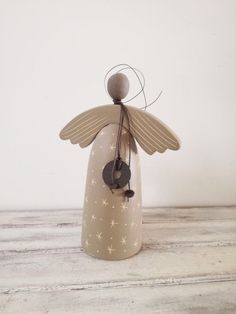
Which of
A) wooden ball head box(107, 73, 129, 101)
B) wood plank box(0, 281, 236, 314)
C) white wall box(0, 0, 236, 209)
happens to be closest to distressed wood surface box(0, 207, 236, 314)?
wood plank box(0, 281, 236, 314)

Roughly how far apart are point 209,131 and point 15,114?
1.64 ft

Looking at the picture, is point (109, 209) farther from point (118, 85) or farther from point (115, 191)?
point (118, 85)

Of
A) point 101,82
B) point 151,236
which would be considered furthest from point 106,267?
point 101,82

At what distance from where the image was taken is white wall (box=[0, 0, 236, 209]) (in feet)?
2.40

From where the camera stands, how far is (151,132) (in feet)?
1.67

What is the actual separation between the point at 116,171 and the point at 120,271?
0.16 metres

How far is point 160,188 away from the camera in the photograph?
82cm

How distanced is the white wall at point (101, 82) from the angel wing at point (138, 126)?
0.23 meters

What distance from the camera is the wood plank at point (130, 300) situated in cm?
39

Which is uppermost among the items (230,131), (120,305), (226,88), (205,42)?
(205,42)

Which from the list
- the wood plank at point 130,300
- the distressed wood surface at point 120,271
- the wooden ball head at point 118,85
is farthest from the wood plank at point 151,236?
the wooden ball head at point 118,85

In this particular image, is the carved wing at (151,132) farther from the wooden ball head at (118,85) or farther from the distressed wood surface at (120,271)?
the distressed wood surface at (120,271)

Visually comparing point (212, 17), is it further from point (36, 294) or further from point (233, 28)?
point (36, 294)

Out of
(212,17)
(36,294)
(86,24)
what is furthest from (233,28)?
(36,294)
